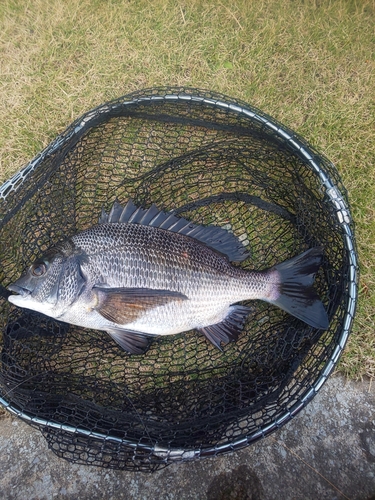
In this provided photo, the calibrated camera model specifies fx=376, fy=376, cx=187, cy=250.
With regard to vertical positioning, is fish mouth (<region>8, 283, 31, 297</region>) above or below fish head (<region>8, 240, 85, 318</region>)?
below

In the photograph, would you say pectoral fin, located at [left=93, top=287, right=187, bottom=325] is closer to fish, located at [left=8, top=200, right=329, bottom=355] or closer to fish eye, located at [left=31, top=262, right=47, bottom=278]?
fish, located at [left=8, top=200, right=329, bottom=355]

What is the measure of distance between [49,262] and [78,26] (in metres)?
2.11

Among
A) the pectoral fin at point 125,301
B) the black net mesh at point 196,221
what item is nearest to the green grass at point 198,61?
the black net mesh at point 196,221

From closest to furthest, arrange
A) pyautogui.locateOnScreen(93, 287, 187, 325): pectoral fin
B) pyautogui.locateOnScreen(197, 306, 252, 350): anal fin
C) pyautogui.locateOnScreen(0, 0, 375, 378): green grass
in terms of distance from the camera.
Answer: pyautogui.locateOnScreen(93, 287, 187, 325): pectoral fin, pyautogui.locateOnScreen(197, 306, 252, 350): anal fin, pyautogui.locateOnScreen(0, 0, 375, 378): green grass

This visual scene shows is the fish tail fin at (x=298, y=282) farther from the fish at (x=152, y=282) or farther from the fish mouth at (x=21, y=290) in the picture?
the fish mouth at (x=21, y=290)

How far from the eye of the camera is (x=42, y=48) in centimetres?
304

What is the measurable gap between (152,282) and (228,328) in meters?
0.60

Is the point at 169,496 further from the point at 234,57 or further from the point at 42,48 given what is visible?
the point at 42,48

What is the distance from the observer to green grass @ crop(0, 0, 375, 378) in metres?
2.89

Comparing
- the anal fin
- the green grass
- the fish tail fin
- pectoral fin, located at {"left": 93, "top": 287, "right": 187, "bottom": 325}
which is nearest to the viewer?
pectoral fin, located at {"left": 93, "top": 287, "right": 187, "bottom": 325}

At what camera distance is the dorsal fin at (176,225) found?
2328mm

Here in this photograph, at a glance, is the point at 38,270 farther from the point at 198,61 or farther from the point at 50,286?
the point at 198,61

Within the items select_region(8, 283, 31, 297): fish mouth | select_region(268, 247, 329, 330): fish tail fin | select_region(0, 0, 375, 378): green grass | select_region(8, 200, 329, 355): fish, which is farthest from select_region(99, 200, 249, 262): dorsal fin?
Result: select_region(0, 0, 375, 378): green grass

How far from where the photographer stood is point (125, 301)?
6.93 ft
